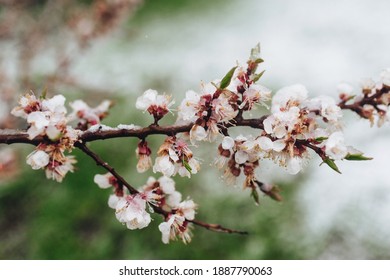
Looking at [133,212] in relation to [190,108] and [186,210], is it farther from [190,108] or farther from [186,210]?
[190,108]

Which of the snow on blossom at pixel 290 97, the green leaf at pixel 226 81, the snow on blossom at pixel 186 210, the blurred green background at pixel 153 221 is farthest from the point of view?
the blurred green background at pixel 153 221

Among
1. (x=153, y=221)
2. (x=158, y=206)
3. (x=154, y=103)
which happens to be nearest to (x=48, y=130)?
(x=154, y=103)

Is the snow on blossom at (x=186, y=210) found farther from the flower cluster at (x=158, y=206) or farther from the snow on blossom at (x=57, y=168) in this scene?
the snow on blossom at (x=57, y=168)

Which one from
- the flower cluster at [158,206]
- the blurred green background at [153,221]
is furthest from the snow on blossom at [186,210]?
the blurred green background at [153,221]

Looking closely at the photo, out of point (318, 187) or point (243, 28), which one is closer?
point (318, 187)

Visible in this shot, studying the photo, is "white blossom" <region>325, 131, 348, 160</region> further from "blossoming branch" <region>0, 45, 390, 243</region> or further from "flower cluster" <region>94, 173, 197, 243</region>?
"flower cluster" <region>94, 173, 197, 243</region>
